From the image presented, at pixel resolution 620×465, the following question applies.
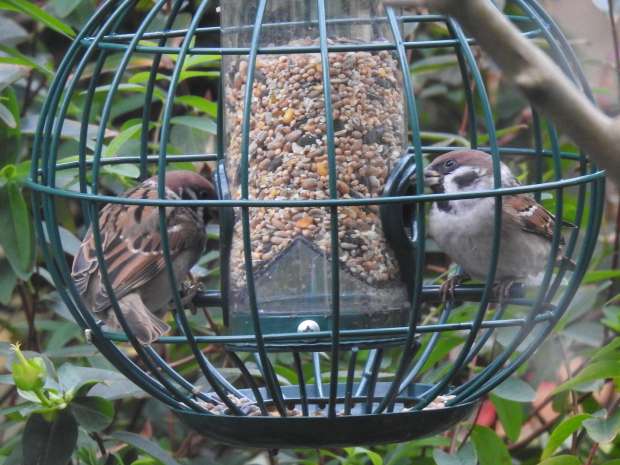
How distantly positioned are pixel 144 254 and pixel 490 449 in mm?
1038

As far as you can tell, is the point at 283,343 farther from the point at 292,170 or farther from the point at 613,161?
the point at 613,161

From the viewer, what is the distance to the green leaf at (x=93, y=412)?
2668mm

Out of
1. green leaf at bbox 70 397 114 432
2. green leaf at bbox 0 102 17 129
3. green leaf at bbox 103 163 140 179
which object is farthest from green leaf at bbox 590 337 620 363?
green leaf at bbox 0 102 17 129

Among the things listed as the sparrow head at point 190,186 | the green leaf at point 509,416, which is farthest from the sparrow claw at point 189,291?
the green leaf at point 509,416

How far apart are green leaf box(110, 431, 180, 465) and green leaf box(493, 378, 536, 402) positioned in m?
0.88

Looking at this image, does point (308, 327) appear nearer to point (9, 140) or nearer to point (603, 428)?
point (603, 428)

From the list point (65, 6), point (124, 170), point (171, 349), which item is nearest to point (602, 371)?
point (124, 170)

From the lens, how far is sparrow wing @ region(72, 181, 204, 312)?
2.88 meters

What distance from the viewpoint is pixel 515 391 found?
9.62 feet

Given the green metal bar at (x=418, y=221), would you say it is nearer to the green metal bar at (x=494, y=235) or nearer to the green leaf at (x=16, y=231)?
the green metal bar at (x=494, y=235)

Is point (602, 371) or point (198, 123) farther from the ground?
point (198, 123)

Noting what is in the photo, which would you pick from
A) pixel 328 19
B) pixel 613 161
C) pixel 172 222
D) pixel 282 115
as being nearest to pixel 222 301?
pixel 172 222

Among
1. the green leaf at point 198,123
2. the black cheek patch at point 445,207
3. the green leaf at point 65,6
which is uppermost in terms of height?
the green leaf at point 65,6

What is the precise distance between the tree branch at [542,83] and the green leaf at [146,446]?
1.95 metres
